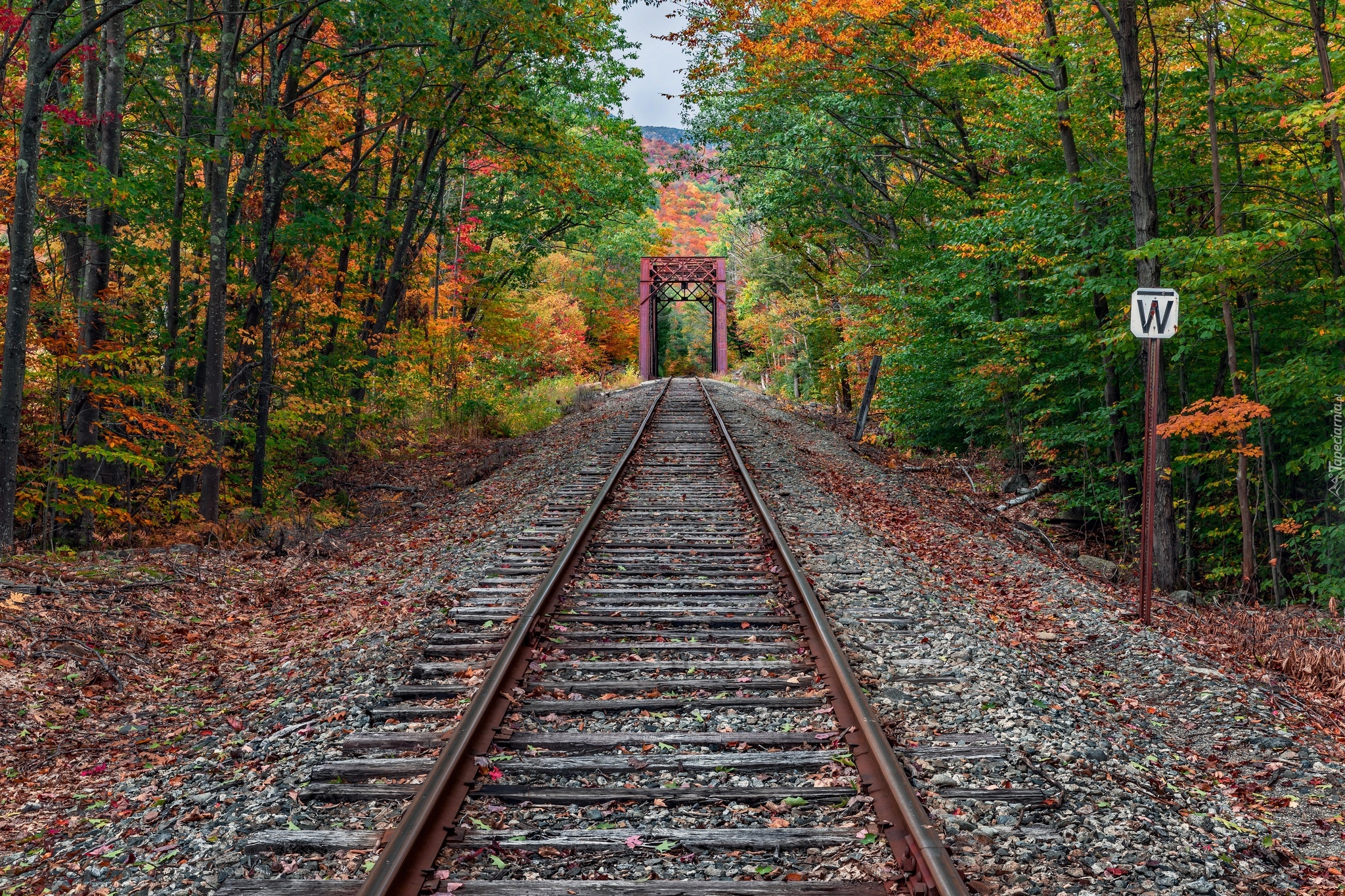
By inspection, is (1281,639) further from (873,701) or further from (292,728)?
(292,728)

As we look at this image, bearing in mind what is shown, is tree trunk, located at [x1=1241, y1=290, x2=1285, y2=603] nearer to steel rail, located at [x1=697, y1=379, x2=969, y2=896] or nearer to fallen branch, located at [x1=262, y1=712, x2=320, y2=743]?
steel rail, located at [x1=697, y1=379, x2=969, y2=896]

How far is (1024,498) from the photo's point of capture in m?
14.1

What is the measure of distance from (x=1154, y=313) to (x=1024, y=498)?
7959 mm

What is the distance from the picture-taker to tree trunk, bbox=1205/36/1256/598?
353 inches

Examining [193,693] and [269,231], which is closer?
[193,693]

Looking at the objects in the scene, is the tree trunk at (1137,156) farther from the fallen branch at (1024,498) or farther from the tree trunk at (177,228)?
the tree trunk at (177,228)

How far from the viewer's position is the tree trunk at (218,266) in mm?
9328

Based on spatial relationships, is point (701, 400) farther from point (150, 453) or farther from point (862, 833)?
point (862, 833)

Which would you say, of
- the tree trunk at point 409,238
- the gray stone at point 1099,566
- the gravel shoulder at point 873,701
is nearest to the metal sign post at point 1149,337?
the gravel shoulder at point 873,701

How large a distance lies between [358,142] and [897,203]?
446 inches

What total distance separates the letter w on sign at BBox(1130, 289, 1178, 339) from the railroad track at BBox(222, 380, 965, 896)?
10.9ft

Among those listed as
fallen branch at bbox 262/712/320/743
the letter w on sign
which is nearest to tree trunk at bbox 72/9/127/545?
fallen branch at bbox 262/712/320/743

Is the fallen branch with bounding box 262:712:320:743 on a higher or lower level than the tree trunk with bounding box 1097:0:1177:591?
lower

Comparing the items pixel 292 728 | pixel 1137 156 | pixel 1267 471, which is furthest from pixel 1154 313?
pixel 292 728
